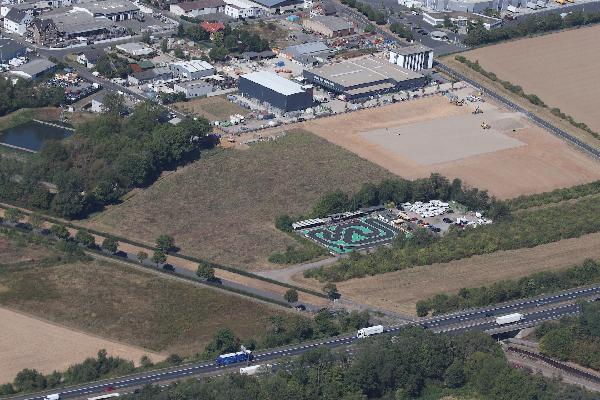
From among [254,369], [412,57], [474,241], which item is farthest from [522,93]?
[254,369]

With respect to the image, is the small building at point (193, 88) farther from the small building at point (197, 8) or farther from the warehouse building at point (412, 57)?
the small building at point (197, 8)

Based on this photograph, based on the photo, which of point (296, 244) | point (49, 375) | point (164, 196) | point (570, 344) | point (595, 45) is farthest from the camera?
point (595, 45)

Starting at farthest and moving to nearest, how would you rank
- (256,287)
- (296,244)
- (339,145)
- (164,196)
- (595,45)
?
1. (595,45)
2. (339,145)
3. (164,196)
4. (296,244)
5. (256,287)

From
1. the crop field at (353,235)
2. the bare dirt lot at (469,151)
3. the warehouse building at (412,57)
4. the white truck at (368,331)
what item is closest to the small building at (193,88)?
the bare dirt lot at (469,151)

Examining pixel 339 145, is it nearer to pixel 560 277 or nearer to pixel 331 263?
pixel 331 263

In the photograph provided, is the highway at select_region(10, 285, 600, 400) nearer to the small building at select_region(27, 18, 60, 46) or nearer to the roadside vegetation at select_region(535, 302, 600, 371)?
the roadside vegetation at select_region(535, 302, 600, 371)

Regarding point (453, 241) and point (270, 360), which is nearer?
point (270, 360)

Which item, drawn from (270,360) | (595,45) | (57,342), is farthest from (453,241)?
(595,45)
